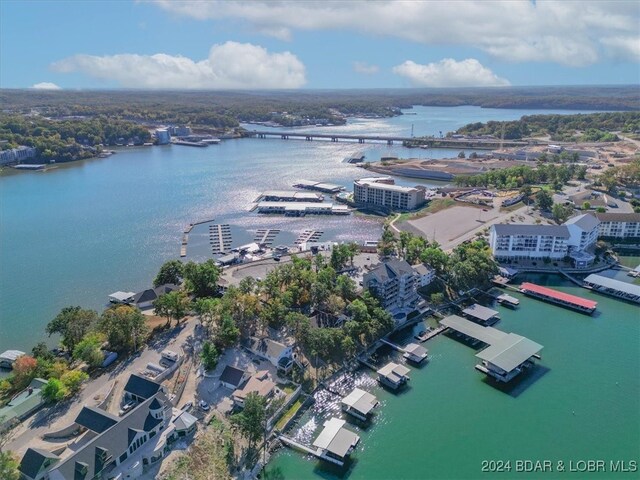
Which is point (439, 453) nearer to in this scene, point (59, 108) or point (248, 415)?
point (248, 415)

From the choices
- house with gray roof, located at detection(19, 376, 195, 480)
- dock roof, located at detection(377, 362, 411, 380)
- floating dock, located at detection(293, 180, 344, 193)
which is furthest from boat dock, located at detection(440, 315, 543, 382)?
floating dock, located at detection(293, 180, 344, 193)

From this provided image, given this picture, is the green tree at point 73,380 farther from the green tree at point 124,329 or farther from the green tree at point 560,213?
the green tree at point 560,213

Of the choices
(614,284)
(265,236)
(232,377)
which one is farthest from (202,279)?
(614,284)

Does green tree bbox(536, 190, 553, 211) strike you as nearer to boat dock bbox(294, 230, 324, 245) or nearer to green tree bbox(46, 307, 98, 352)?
boat dock bbox(294, 230, 324, 245)

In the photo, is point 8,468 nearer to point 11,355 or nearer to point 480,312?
point 11,355

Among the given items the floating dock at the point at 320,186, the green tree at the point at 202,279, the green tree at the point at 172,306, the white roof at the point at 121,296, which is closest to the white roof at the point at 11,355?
the white roof at the point at 121,296

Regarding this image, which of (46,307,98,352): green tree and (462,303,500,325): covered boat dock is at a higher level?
(46,307,98,352): green tree
